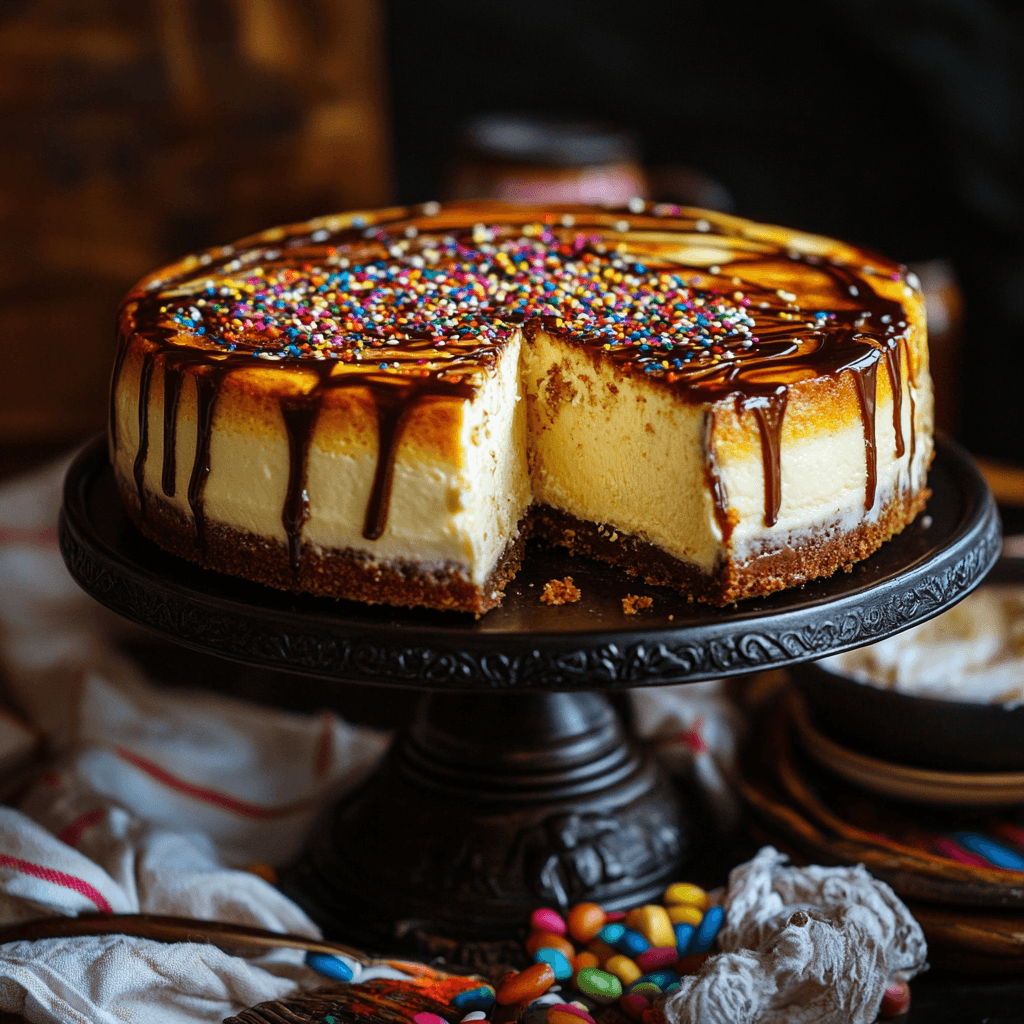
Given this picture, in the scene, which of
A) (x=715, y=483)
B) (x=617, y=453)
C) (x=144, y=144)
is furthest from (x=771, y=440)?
(x=144, y=144)

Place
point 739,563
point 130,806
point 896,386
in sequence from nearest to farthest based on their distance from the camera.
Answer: point 739,563
point 896,386
point 130,806

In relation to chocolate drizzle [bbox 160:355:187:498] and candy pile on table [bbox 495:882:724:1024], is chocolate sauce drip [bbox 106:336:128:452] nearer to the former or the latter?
chocolate drizzle [bbox 160:355:187:498]

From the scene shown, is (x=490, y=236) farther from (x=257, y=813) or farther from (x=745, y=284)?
(x=257, y=813)

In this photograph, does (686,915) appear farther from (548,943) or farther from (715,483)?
(715,483)

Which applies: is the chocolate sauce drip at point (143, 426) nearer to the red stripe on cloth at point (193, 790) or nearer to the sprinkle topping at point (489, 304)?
the sprinkle topping at point (489, 304)

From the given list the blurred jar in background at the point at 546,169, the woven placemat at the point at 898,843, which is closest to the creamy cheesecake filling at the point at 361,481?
the woven placemat at the point at 898,843

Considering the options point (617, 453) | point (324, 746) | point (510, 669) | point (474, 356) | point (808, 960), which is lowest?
point (324, 746)
